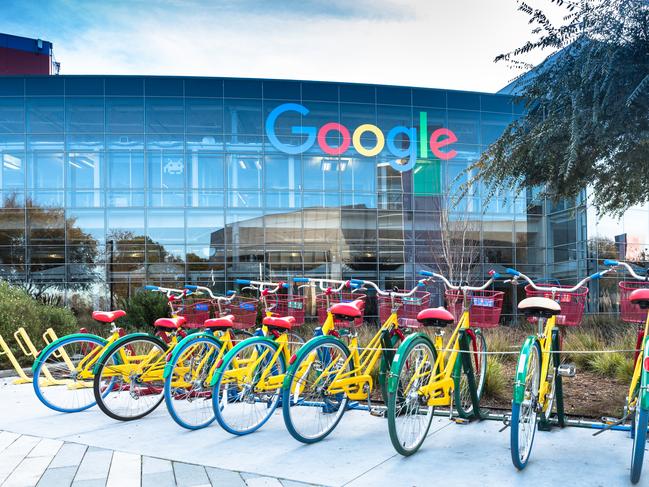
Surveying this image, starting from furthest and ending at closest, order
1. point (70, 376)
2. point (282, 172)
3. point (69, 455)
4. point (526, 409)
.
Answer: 1. point (282, 172)
2. point (70, 376)
3. point (69, 455)
4. point (526, 409)

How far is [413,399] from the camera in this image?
4762 mm

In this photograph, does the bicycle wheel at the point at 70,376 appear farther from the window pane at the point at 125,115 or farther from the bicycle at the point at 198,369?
the window pane at the point at 125,115

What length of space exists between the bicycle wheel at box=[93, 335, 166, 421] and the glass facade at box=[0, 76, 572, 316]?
18446mm

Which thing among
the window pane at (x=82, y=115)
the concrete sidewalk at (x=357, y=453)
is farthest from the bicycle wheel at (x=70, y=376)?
the window pane at (x=82, y=115)

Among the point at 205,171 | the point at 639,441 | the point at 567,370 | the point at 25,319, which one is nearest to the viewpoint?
the point at 639,441

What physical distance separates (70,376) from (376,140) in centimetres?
2187

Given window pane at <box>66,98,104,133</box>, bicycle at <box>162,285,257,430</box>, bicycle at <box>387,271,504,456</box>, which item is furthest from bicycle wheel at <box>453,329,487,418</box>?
window pane at <box>66,98,104,133</box>

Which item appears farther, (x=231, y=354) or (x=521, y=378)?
(x=231, y=354)

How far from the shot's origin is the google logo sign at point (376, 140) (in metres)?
26.1

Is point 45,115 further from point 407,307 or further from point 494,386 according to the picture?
point 494,386

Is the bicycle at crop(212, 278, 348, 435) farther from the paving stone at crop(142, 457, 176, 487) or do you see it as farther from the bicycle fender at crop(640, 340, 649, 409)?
the bicycle fender at crop(640, 340, 649, 409)

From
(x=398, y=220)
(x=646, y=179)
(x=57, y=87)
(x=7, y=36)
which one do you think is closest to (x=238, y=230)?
(x=398, y=220)

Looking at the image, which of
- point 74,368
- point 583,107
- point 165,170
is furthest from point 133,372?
point 165,170

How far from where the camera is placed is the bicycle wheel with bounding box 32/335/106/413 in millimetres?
6383
